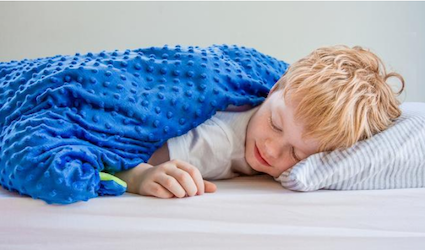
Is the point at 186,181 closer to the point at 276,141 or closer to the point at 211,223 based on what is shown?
the point at 211,223

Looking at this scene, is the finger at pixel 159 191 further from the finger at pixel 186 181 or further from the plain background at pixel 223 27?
the plain background at pixel 223 27

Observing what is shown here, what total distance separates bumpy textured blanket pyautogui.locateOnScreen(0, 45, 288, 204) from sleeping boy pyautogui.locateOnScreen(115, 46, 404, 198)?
A: 4cm

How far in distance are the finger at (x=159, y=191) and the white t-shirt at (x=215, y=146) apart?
17 centimetres

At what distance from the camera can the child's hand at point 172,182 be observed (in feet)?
2.46

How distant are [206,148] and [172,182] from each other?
0.70ft

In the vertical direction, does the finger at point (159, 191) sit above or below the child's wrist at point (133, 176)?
above

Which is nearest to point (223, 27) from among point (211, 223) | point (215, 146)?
point (215, 146)

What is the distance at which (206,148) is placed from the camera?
37.5 inches

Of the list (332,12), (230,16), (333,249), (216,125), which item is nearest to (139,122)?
(216,125)

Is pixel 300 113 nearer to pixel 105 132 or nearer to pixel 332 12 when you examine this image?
pixel 105 132

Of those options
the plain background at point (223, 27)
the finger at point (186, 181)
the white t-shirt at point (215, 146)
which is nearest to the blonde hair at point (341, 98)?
the white t-shirt at point (215, 146)

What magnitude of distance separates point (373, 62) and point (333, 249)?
1.41 feet

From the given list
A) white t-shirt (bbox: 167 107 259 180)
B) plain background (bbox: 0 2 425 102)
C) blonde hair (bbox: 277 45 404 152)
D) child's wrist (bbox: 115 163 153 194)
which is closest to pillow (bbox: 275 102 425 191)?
blonde hair (bbox: 277 45 404 152)

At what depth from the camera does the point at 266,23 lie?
6.48ft
